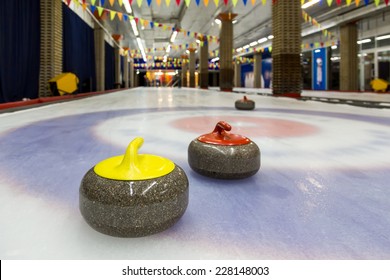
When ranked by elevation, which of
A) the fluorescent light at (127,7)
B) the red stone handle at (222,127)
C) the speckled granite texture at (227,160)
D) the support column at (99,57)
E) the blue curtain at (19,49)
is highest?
the fluorescent light at (127,7)

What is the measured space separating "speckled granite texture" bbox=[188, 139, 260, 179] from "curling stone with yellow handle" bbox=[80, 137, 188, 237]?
400 mm

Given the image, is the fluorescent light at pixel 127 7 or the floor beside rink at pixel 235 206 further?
the fluorescent light at pixel 127 7

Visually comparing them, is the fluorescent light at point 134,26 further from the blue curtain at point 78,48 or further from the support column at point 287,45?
the support column at point 287,45

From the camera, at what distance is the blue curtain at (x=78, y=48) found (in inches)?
353

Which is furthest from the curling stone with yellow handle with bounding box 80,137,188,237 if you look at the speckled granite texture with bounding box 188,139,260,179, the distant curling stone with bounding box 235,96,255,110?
the distant curling stone with bounding box 235,96,255,110

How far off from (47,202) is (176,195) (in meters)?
0.51

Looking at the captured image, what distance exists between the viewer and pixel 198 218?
929 millimetres

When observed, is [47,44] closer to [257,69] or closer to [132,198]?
[132,198]

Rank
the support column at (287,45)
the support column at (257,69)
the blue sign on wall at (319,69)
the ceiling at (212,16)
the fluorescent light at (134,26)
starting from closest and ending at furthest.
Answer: the support column at (287,45) < the ceiling at (212,16) < the fluorescent light at (134,26) < the blue sign on wall at (319,69) < the support column at (257,69)

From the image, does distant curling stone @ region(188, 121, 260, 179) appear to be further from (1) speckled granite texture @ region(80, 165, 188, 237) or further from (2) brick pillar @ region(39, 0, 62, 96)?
(2) brick pillar @ region(39, 0, 62, 96)

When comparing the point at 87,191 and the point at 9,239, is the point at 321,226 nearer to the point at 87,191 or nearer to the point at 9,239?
the point at 87,191

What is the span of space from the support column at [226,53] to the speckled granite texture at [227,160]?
45.3 ft

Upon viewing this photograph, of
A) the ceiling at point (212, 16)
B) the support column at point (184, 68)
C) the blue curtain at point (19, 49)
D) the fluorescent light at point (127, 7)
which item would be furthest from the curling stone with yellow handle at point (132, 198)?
the support column at point (184, 68)

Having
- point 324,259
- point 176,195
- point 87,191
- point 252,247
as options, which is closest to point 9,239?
point 87,191
